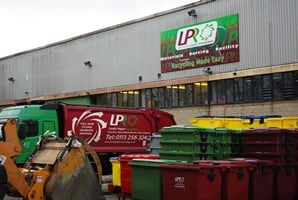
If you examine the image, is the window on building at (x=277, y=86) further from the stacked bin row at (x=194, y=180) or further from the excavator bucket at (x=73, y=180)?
the excavator bucket at (x=73, y=180)

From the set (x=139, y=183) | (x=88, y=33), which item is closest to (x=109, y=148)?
(x=139, y=183)

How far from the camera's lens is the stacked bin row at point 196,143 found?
10508 mm

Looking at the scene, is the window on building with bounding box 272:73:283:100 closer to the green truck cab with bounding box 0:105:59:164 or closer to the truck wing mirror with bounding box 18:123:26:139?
the green truck cab with bounding box 0:105:59:164

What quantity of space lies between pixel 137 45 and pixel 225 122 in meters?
14.1

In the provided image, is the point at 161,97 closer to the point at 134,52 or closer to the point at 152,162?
the point at 134,52

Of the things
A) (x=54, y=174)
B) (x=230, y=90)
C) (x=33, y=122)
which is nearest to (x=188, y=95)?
(x=230, y=90)

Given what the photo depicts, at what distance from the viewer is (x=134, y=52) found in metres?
31.2

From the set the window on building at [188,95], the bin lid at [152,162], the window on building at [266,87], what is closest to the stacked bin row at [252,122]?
the window on building at [266,87]

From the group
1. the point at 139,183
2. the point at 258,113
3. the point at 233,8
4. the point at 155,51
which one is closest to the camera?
the point at 139,183

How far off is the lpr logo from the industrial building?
0.05m

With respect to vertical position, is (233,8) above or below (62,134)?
above

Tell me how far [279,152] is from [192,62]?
55.1 feet

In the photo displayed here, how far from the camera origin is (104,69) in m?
33.4

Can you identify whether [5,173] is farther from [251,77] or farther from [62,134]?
[251,77]
